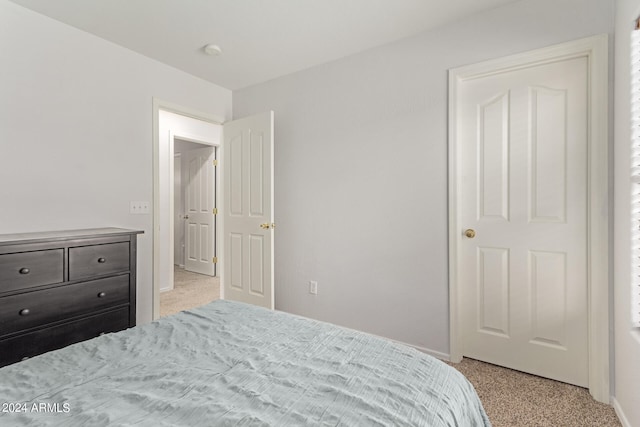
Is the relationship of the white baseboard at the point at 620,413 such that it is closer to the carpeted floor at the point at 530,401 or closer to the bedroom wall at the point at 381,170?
the carpeted floor at the point at 530,401

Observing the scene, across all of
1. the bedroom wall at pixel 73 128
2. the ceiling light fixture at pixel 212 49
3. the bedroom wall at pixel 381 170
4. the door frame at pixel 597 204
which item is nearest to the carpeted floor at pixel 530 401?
the door frame at pixel 597 204

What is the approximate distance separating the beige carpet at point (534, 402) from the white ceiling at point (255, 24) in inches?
99.1

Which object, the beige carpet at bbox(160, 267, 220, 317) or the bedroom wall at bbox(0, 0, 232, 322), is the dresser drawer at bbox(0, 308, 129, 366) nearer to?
the bedroom wall at bbox(0, 0, 232, 322)

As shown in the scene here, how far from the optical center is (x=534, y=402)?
1834 millimetres

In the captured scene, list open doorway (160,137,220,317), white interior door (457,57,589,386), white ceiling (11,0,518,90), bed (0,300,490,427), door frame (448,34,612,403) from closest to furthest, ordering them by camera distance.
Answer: bed (0,300,490,427), door frame (448,34,612,403), white interior door (457,57,589,386), white ceiling (11,0,518,90), open doorway (160,137,220,317)

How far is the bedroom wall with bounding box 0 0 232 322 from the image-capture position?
6.97 ft

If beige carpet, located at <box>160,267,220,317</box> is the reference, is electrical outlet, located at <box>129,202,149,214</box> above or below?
above

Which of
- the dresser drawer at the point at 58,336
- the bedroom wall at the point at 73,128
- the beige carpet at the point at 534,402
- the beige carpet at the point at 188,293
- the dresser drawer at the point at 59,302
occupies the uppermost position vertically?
the bedroom wall at the point at 73,128

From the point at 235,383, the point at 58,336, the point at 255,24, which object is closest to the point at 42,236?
the point at 58,336

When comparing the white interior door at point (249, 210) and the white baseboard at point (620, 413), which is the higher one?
the white interior door at point (249, 210)

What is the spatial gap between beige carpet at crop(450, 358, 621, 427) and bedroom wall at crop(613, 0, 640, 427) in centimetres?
14

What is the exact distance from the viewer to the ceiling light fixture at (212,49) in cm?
264

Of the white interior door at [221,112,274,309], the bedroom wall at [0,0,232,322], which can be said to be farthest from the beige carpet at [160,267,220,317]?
the bedroom wall at [0,0,232,322]

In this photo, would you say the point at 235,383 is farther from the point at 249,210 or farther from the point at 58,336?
the point at 249,210
